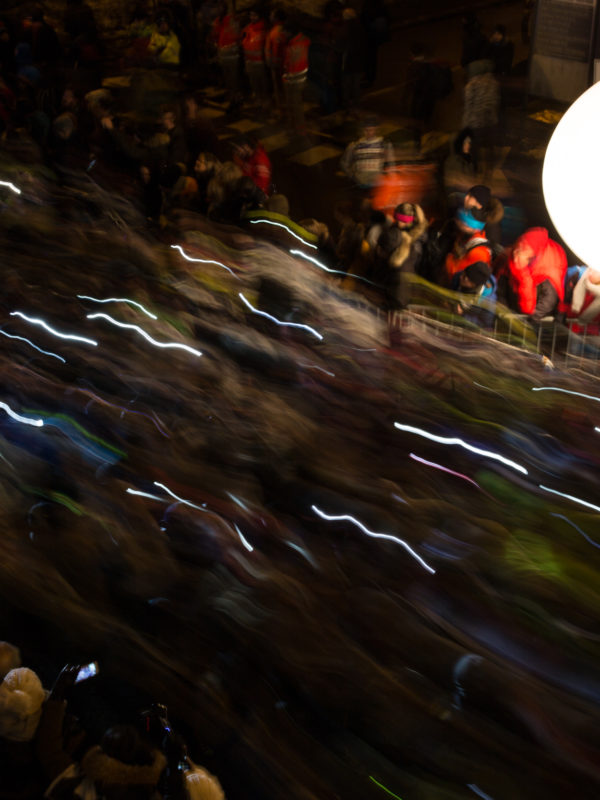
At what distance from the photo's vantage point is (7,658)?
2.99m

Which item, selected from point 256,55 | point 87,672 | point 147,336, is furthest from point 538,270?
point 256,55

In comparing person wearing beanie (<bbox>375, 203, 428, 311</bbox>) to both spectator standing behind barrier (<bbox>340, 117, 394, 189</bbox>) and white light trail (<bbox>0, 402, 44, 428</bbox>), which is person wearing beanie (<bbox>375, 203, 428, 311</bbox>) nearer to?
spectator standing behind barrier (<bbox>340, 117, 394, 189</bbox>)

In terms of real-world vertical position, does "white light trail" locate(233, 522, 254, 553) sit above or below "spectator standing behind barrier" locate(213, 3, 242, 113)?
below

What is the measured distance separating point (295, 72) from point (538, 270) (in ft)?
17.4

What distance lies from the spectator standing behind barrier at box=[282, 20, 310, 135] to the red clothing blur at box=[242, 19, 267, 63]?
394 mm

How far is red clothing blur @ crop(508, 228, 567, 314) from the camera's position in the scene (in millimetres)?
5039

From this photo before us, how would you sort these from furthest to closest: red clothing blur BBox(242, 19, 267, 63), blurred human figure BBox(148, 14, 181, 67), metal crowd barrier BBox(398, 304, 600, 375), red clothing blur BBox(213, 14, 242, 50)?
blurred human figure BBox(148, 14, 181, 67) → red clothing blur BBox(213, 14, 242, 50) → red clothing blur BBox(242, 19, 267, 63) → metal crowd barrier BBox(398, 304, 600, 375)

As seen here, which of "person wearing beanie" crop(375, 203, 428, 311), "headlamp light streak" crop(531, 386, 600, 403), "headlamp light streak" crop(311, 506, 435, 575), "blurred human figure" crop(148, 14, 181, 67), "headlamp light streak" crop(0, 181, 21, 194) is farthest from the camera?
"blurred human figure" crop(148, 14, 181, 67)

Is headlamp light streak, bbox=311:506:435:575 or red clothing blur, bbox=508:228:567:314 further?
red clothing blur, bbox=508:228:567:314

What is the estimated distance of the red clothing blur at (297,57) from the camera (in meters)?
9.16

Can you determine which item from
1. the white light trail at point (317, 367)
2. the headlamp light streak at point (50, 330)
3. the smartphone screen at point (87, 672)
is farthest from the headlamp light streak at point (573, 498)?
the headlamp light streak at point (50, 330)

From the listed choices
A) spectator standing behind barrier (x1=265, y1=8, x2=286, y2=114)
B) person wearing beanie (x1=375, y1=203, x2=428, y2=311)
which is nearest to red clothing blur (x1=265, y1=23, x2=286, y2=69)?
spectator standing behind barrier (x1=265, y1=8, x2=286, y2=114)

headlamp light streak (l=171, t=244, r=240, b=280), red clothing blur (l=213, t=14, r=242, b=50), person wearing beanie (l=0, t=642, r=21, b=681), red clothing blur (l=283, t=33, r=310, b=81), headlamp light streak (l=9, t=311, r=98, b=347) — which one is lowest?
person wearing beanie (l=0, t=642, r=21, b=681)

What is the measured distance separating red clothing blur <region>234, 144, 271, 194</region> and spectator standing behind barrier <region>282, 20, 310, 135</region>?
2.90 meters
